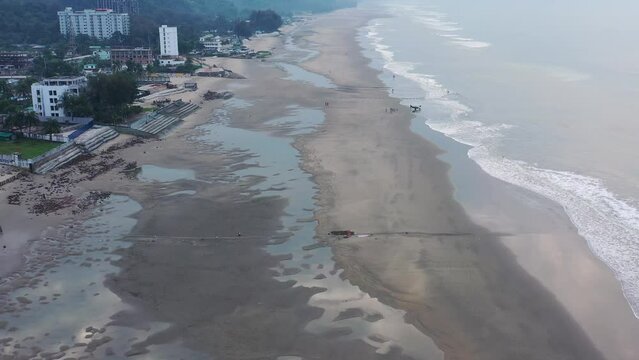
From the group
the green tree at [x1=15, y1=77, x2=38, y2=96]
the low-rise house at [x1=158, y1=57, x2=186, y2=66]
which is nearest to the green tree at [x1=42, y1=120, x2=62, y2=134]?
the green tree at [x1=15, y1=77, x2=38, y2=96]

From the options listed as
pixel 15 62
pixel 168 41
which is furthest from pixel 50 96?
pixel 168 41

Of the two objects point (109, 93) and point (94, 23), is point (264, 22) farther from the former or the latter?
point (109, 93)

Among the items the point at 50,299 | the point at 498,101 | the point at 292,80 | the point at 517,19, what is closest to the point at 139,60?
the point at 292,80

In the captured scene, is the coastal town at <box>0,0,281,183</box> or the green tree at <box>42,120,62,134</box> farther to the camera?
the green tree at <box>42,120,62,134</box>

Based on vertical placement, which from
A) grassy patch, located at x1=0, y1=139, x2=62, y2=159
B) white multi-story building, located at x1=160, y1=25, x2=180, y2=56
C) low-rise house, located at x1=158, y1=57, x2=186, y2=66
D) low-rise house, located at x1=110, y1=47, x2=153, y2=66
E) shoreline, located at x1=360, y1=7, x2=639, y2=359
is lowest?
shoreline, located at x1=360, y1=7, x2=639, y2=359

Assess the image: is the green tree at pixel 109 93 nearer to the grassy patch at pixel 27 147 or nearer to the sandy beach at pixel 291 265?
the grassy patch at pixel 27 147

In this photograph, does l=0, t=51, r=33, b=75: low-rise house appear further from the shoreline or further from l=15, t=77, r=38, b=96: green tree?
the shoreline

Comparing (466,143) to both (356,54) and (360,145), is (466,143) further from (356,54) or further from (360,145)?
(356,54)
